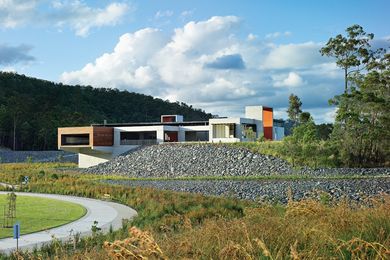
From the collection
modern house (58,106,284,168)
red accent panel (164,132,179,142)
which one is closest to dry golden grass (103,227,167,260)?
modern house (58,106,284,168)

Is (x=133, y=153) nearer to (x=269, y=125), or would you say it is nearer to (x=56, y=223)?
(x=269, y=125)

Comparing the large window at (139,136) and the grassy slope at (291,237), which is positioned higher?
the large window at (139,136)

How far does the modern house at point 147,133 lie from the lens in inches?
1679

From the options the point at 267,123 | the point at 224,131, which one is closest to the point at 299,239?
the point at 224,131

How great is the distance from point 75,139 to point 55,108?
45.6 meters

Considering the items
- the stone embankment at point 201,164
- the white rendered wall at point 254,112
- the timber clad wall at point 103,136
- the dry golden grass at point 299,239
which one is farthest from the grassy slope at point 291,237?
the white rendered wall at point 254,112

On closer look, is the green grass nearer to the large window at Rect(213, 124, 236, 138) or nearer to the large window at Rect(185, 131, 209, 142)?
the large window at Rect(213, 124, 236, 138)

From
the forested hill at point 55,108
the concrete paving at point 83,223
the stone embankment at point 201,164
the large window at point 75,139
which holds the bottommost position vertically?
the concrete paving at point 83,223

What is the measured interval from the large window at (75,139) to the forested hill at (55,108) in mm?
27774

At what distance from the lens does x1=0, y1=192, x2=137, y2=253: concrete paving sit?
10352mm

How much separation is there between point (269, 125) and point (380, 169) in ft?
57.0

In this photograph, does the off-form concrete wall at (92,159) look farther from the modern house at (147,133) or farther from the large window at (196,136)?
the large window at (196,136)

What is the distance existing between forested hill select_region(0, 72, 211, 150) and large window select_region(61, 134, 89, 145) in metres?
27.8

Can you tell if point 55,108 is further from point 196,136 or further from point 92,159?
point 196,136
